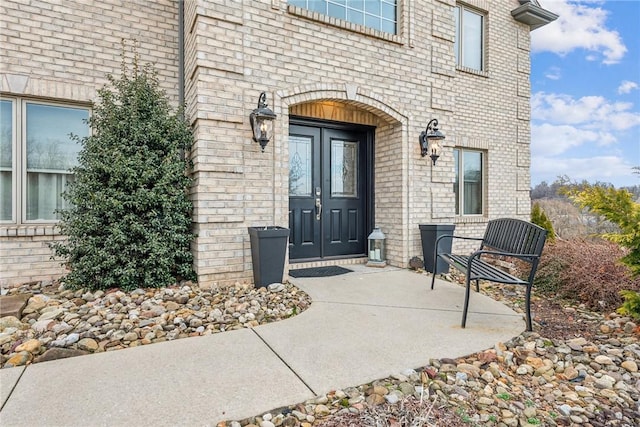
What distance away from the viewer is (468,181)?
22.9 ft

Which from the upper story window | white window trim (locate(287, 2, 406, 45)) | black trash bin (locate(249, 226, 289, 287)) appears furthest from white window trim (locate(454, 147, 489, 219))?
black trash bin (locate(249, 226, 289, 287))

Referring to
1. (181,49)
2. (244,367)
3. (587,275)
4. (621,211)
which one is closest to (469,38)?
(587,275)

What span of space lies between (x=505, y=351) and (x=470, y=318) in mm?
645

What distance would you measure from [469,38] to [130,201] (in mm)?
6918

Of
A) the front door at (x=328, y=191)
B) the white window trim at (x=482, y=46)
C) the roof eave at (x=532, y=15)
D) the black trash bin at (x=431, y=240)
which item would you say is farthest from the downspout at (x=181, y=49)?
the roof eave at (x=532, y=15)

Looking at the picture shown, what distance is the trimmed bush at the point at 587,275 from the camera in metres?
3.52

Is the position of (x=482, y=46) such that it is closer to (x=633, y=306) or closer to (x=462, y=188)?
(x=462, y=188)

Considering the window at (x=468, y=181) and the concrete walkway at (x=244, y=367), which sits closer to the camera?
the concrete walkway at (x=244, y=367)

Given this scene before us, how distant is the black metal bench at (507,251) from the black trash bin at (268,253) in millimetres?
1819

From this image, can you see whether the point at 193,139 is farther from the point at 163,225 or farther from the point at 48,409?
the point at 48,409

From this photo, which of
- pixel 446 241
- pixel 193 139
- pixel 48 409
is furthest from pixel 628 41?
pixel 48 409

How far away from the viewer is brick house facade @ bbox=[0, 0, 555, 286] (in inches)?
152

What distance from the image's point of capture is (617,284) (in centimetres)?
355

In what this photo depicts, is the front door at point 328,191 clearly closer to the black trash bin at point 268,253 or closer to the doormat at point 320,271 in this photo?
the doormat at point 320,271
